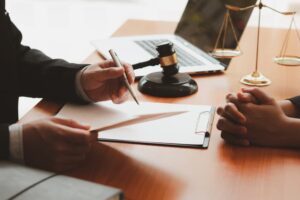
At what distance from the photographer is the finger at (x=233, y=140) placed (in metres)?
1.04

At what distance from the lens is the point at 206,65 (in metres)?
1.49

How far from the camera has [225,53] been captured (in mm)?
1519

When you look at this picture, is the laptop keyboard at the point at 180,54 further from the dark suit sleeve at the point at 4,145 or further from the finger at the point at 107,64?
the dark suit sleeve at the point at 4,145

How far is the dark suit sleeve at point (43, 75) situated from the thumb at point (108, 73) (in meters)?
0.07

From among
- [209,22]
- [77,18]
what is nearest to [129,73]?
[209,22]

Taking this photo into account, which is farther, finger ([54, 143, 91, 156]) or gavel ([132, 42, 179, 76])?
gavel ([132, 42, 179, 76])

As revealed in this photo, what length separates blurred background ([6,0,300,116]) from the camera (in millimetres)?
3416

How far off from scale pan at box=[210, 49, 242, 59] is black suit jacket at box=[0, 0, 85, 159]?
1.40ft

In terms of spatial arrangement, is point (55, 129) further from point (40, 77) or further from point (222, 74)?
point (222, 74)

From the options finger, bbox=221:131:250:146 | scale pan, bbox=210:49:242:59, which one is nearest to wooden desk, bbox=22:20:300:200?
finger, bbox=221:131:250:146

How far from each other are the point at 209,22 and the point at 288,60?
0.29 meters

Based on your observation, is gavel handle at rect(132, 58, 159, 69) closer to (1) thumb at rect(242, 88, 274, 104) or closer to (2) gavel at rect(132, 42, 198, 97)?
(2) gavel at rect(132, 42, 198, 97)

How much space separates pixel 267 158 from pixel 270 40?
0.85 m

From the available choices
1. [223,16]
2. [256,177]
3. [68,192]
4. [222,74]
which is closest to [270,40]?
[223,16]
